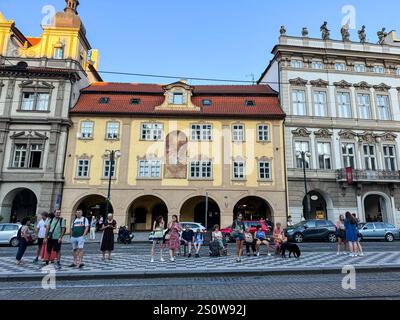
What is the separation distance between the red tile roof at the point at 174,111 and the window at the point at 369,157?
945 centimetres

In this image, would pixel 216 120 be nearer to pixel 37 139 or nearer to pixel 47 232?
pixel 37 139

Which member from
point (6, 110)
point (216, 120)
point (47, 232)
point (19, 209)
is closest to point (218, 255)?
point (47, 232)

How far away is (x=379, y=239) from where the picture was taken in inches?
896

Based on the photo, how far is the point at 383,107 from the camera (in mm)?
31312

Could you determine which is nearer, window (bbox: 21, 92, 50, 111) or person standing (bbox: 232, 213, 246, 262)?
person standing (bbox: 232, 213, 246, 262)

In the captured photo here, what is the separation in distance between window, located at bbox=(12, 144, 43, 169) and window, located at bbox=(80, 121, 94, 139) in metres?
3.96

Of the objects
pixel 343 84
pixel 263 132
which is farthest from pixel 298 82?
pixel 263 132

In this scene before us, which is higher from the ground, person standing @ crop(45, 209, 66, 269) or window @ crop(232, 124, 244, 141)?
window @ crop(232, 124, 244, 141)

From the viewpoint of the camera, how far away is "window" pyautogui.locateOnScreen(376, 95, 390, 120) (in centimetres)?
3112

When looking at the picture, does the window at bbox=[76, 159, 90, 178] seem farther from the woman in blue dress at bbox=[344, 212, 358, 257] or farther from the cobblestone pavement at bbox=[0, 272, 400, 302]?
the woman in blue dress at bbox=[344, 212, 358, 257]

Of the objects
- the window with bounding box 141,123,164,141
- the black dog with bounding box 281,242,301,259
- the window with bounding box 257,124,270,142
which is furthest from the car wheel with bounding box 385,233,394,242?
the window with bounding box 141,123,164,141

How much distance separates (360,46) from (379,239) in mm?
21519

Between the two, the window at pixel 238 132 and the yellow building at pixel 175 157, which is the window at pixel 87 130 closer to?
the yellow building at pixel 175 157

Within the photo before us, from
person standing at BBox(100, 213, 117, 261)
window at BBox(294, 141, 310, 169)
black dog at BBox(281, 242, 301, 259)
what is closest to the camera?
person standing at BBox(100, 213, 117, 261)
